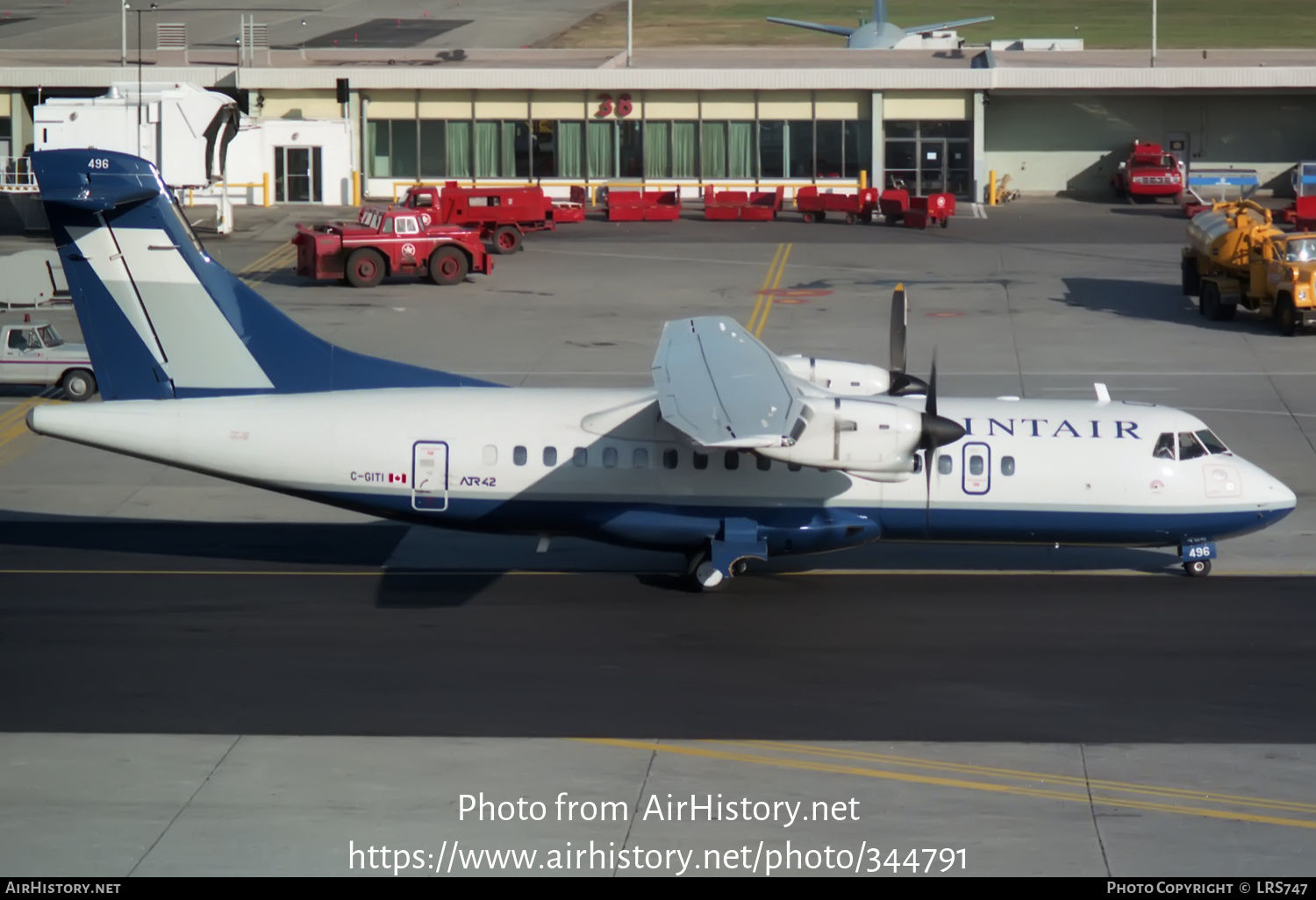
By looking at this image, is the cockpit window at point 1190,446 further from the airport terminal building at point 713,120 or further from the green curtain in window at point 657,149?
the green curtain in window at point 657,149

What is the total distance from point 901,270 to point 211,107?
23.3 meters

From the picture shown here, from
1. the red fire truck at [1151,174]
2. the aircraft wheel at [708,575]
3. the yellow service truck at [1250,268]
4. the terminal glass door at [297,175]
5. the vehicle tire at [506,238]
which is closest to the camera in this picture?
the aircraft wheel at [708,575]

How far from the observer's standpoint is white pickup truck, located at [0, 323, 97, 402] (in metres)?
33.7

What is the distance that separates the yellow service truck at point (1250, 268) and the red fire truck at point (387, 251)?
2114 cm

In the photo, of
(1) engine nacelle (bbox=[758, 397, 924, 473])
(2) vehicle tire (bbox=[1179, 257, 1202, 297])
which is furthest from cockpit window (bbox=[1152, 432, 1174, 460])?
(2) vehicle tire (bbox=[1179, 257, 1202, 297])

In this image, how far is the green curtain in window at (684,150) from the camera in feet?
219

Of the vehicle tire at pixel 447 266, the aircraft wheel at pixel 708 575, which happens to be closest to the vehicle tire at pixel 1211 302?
the vehicle tire at pixel 447 266

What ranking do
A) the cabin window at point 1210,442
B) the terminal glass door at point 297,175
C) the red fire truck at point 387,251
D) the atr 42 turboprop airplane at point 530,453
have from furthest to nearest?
the terminal glass door at point 297,175 → the red fire truck at point 387,251 → the cabin window at point 1210,442 → the atr 42 turboprop airplane at point 530,453

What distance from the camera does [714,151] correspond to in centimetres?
6694

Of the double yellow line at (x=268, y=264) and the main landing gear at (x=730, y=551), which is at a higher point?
the double yellow line at (x=268, y=264)

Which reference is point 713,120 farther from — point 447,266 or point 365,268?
point 365,268

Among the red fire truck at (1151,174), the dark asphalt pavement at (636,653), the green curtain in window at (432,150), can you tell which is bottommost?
the dark asphalt pavement at (636,653)
